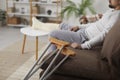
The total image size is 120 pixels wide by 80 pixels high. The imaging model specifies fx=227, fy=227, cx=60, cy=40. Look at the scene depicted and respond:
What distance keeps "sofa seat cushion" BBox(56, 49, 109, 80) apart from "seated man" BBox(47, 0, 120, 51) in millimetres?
300

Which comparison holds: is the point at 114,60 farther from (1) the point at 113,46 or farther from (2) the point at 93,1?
(2) the point at 93,1

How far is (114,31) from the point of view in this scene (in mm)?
2029

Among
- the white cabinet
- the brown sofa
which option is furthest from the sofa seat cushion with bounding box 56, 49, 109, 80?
the white cabinet

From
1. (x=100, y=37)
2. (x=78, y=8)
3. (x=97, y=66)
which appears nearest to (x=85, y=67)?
(x=97, y=66)

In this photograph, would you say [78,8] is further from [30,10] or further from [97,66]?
[97,66]

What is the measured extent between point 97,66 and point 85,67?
10 centimetres

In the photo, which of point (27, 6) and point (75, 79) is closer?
point (75, 79)

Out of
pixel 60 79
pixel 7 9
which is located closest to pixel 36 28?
pixel 60 79

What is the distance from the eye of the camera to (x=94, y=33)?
256cm

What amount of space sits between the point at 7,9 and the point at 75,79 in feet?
13.5

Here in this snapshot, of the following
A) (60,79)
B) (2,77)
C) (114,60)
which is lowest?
(2,77)

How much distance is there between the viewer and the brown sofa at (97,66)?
1871mm

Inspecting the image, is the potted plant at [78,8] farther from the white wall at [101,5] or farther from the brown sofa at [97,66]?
the brown sofa at [97,66]

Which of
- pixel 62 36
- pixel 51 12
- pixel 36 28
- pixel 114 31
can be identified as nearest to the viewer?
pixel 114 31
